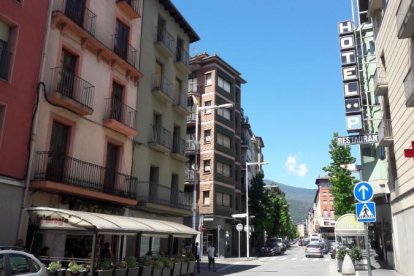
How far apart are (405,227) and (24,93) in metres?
17.3

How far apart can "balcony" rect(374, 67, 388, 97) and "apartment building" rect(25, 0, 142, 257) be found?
1293 cm

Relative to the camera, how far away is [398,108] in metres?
18.9

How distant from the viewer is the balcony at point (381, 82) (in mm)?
21303

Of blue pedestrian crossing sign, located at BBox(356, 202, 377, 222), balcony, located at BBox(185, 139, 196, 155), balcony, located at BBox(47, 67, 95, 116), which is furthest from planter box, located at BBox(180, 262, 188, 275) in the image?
balcony, located at BBox(185, 139, 196, 155)

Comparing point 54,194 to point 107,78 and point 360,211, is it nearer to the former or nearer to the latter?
point 107,78

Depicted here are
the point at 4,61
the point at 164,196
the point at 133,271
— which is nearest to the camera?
the point at 4,61

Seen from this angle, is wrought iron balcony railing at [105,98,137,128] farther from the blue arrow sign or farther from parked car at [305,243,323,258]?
parked car at [305,243,323,258]

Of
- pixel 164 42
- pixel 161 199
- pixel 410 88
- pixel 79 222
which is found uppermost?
pixel 164 42

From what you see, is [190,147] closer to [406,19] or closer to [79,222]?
[79,222]

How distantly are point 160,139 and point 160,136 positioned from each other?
0.19 m

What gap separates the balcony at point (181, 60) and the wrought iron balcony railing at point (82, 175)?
10222 millimetres

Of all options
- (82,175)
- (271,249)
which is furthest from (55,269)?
(271,249)

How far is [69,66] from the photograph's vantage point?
17.6 meters

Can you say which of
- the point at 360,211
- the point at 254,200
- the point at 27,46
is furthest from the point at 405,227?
the point at 254,200
